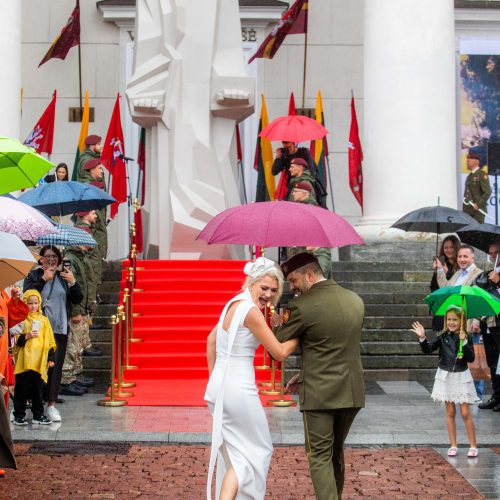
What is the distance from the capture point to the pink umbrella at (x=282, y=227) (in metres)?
7.87

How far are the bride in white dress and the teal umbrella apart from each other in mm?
3284

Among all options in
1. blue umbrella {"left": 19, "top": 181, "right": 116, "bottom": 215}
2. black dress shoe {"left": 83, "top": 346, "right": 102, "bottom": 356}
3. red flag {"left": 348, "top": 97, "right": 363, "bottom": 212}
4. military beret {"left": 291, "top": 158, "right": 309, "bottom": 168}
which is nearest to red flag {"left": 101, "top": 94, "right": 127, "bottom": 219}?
red flag {"left": 348, "top": 97, "right": 363, "bottom": 212}

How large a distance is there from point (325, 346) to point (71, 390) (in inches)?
274

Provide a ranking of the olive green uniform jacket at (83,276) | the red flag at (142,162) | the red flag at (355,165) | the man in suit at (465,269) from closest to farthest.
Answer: the man in suit at (465,269) < the olive green uniform jacket at (83,276) < the red flag at (142,162) < the red flag at (355,165)

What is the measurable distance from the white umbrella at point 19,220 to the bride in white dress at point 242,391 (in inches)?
94.5

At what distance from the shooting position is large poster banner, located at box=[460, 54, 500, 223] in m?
24.5

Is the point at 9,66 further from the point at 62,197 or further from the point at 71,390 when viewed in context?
the point at 71,390

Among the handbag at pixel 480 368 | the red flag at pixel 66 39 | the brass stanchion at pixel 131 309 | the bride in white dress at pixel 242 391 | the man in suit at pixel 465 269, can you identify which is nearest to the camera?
the bride in white dress at pixel 242 391

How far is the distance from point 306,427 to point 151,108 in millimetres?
11643

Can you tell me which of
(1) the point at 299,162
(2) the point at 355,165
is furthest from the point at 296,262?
(2) the point at 355,165

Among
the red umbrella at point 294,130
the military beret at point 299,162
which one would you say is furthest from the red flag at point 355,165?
the military beret at point 299,162

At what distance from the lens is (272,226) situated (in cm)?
794

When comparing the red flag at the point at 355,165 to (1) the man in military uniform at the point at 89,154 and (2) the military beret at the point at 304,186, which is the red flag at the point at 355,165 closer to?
(1) the man in military uniform at the point at 89,154

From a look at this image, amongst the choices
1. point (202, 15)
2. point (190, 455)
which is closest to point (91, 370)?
point (190, 455)
